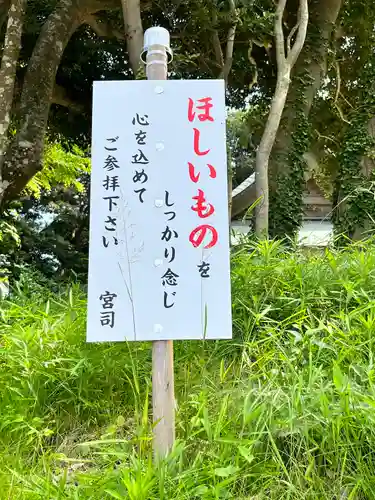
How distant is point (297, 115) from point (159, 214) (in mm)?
5862

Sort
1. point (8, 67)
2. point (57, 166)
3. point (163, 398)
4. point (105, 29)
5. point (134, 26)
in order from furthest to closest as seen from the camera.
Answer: point (57, 166) → point (105, 29) → point (134, 26) → point (8, 67) → point (163, 398)

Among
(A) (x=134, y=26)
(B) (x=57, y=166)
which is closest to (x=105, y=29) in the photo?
(A) (x=134, y=26)

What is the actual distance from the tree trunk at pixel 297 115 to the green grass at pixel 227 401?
13.8 feet

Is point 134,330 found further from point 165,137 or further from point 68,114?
point 68,114

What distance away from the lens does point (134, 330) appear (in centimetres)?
162


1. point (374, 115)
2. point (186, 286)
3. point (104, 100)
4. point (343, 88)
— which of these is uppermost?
point (343, 88)

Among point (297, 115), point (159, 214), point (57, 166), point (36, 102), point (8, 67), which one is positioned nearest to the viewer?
point (159, 214)

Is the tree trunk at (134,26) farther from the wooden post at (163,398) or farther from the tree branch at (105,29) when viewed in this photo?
the wooden post at (163,398)

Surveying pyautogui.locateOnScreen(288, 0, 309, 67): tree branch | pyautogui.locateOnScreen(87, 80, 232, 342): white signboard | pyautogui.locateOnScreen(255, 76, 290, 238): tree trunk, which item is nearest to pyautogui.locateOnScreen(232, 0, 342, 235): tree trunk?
pyautogui.locateOnScreen(288, 0, 309, 67): tree branch

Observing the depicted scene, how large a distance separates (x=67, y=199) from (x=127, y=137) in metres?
10.1

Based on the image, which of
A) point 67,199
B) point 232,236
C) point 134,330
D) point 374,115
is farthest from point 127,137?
point 67,199

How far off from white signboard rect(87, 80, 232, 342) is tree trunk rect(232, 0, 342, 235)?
526 centimetres

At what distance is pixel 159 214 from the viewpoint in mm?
1680

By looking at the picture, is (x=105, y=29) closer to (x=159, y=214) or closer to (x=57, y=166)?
(x=57, y=166)
